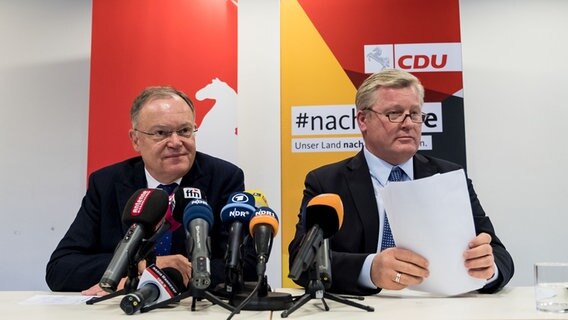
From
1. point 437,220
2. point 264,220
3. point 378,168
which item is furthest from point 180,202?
point 378,168

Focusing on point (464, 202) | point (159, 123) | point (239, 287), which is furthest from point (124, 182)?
point (464, 202)

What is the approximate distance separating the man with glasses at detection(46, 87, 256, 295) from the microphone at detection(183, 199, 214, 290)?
28.2 inches

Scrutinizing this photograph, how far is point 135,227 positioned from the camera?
1.17 metres

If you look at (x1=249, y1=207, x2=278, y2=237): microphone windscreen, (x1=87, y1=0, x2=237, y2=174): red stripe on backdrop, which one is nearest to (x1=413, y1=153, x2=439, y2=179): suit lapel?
(x1=249, y1=207, x2=278, y2=237): microphone windscreen

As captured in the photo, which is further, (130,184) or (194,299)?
(130,184)

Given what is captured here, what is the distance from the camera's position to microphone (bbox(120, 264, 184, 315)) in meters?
1.17

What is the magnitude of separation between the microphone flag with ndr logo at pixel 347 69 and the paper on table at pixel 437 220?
5.68 ft

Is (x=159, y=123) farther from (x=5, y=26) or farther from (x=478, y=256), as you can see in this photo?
(x=5, y=26)

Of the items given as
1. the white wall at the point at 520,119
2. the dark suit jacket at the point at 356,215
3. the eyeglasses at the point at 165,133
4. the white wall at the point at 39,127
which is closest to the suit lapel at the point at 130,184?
the eyeglasses at the point at 165,133

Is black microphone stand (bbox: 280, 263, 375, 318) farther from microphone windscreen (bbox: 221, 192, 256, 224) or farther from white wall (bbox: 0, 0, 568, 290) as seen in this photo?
white wall (bbox: 0, 0, 568, 290)

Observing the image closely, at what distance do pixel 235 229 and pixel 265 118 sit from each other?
230 cm

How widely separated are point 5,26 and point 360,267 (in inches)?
132

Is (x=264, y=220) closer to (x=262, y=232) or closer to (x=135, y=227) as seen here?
(x=262, y=232)

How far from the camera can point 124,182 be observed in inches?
84.4
